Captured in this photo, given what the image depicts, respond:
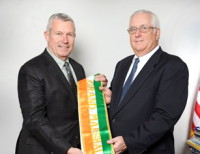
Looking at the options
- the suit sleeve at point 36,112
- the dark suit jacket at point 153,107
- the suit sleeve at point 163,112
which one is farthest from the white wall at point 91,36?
the suit sleeve at point 163,112

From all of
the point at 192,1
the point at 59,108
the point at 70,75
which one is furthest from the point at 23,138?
the point at 192,1

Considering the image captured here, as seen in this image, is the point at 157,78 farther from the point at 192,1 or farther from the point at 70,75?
the point at 192,1

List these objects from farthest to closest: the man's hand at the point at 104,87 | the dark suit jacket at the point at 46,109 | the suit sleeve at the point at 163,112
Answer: the man's hand at the point at 104,87
the dark suit jacket at the point at 46,109
the suit sleeve at the point at 163,112

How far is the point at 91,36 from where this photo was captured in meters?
2.71

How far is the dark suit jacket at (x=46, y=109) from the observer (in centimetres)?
174

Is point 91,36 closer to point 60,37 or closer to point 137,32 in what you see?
point 60,37

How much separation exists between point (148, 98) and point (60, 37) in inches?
28.0

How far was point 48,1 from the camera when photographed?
8.53ft

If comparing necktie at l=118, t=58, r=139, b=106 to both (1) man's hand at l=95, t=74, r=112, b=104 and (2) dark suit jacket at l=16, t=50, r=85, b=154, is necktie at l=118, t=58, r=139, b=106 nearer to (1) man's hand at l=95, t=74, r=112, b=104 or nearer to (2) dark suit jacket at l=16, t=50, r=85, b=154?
(1) man's hand at l=95, t=74, r=112, b=104

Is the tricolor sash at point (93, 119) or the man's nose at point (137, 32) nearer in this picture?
the tricolor sash at point (93, 119)

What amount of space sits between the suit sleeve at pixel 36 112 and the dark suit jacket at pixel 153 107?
38 centimetres

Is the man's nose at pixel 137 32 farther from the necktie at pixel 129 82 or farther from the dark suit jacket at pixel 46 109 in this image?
the dark suit jacket at pixel 46 109

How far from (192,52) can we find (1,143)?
2025 mm

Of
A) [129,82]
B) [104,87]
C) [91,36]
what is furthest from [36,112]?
[91,36]
